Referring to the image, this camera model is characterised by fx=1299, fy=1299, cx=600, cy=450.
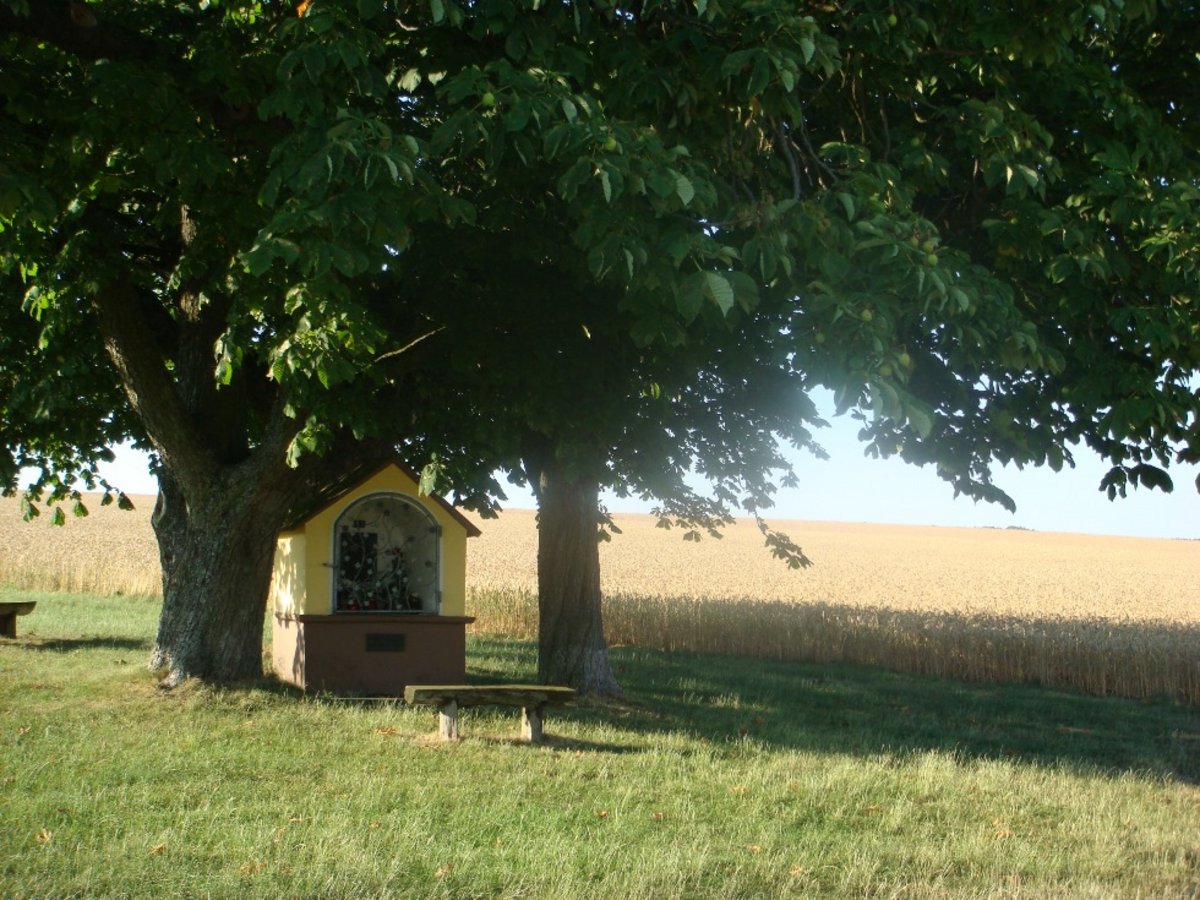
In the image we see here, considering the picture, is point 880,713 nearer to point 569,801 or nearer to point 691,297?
point 569,801

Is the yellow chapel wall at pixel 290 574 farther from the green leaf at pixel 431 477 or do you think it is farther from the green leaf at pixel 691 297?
the green leaf at pixel 691 297

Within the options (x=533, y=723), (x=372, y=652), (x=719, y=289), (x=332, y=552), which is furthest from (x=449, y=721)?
(x=719, y=289)

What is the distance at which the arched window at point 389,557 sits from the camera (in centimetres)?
1619

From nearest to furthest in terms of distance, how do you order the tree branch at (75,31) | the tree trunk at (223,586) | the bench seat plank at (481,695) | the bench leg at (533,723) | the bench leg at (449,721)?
1. the tree branch at (75,31)
2. the bench seat plank at (481,695)
3. the bench leg at (449,721)
4. the bench leg at (533,723)
5. the tree trunk at (223,586)

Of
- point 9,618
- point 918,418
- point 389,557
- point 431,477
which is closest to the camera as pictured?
point 918,418

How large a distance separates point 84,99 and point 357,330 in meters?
2.88

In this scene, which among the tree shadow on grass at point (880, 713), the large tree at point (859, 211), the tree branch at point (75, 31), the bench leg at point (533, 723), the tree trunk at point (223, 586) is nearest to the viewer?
the large tree at point (859, 211)

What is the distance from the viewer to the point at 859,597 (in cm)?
3872

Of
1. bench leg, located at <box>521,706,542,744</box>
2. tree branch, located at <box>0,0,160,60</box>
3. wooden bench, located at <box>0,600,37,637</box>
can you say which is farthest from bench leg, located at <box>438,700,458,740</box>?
wooden bench, located at <box>0,600,37,637</box>

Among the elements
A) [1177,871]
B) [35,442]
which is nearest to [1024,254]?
[1177,871]

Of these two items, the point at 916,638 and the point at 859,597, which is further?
the point at 859,597

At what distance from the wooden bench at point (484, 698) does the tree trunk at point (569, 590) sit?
3.67 meters

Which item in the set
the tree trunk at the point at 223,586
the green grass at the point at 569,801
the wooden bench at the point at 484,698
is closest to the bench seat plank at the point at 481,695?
the wooden bench at the point at 484,698

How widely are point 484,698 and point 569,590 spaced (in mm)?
4308
